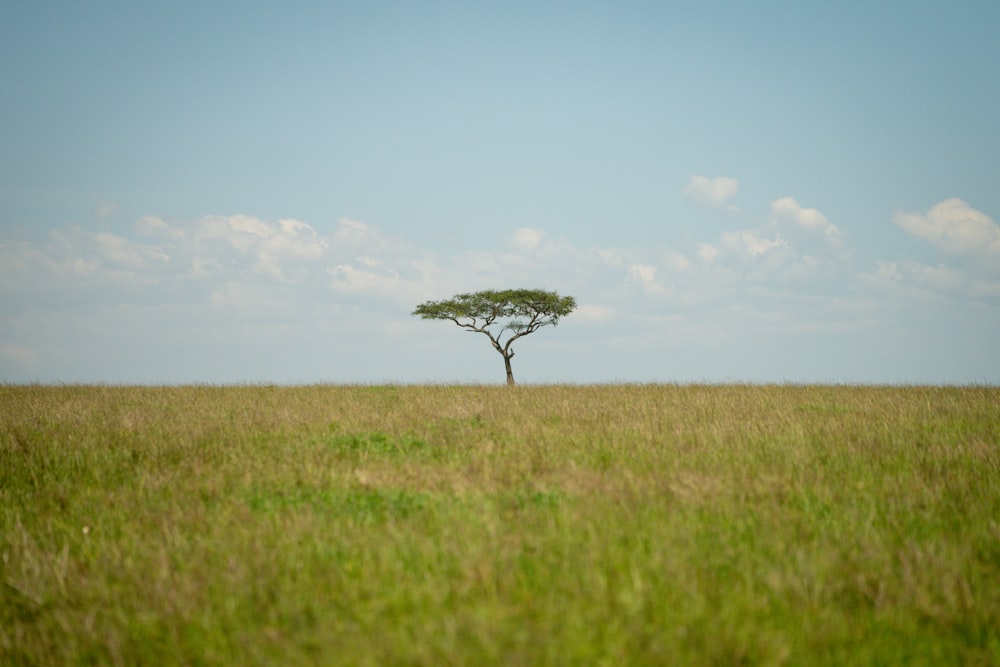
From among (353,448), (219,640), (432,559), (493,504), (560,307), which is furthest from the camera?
(560,307)

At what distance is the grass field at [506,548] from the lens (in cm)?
412

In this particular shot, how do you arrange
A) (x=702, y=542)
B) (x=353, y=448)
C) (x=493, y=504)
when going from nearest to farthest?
(x=702, y=542) < (x=493, y=504) < (x=353, y=448)

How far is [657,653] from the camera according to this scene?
12.3 ft

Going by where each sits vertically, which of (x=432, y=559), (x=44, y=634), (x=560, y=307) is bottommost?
(x=44, y=634)

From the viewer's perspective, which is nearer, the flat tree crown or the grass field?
the grass field

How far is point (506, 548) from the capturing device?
17.9 ft

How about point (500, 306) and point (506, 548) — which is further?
point (500, 306)

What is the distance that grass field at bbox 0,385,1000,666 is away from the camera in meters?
4.12

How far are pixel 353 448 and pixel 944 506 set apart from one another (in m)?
A: 8.22

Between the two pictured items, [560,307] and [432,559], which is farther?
[560,307]

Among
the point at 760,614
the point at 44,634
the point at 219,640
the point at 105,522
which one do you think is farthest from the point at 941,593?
the point at 105,522

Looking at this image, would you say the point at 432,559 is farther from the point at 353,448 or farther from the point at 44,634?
the point at 353,448

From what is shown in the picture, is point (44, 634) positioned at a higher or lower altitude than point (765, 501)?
lower

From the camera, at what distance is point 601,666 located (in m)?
3.65
